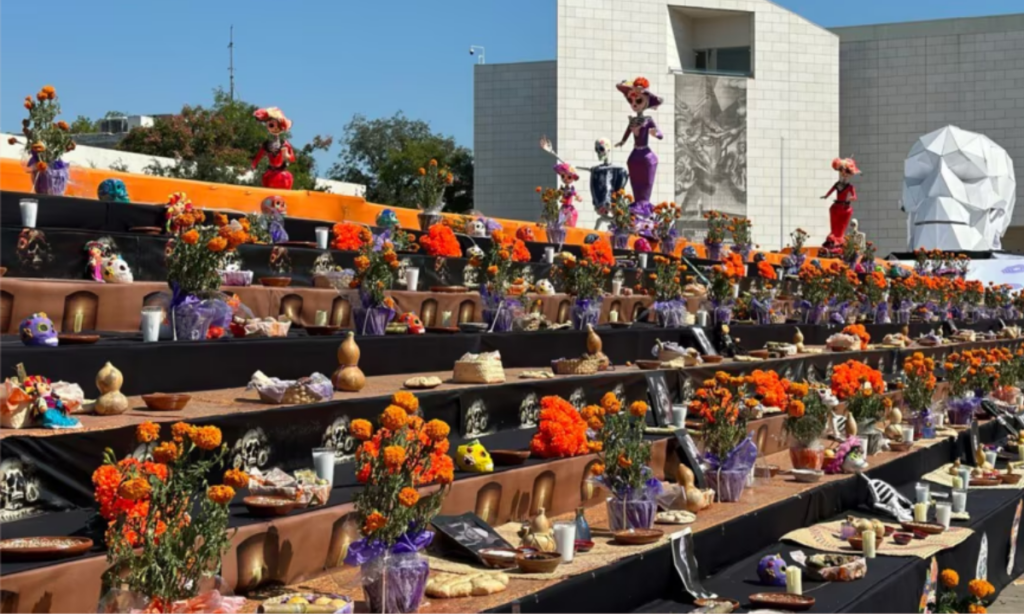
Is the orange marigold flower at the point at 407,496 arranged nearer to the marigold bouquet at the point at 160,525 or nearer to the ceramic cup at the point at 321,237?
the marigold bouquet at the point at 160,525

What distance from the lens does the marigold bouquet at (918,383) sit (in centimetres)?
992

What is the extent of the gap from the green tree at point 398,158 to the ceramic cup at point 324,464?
37.6m

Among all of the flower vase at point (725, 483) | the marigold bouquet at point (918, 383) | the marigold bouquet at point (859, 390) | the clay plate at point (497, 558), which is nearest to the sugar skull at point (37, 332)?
the clay plate at point (497, 558)

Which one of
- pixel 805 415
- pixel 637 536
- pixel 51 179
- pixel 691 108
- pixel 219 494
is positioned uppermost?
pixel 691 108

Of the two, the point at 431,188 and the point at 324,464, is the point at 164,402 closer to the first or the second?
the point at 324,464

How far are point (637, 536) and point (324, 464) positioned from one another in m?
1.44

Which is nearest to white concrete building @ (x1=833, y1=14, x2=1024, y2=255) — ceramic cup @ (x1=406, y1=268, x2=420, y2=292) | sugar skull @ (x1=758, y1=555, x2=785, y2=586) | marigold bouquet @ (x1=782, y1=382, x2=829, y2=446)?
marigold bouquet @ (x1=782, y1=382, x2=829, y2=446)

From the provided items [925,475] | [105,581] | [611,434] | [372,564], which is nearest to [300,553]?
[372,564]

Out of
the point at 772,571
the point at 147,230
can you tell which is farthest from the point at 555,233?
the point at 772,571

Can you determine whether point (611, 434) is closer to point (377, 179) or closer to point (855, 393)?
point (855, 393)

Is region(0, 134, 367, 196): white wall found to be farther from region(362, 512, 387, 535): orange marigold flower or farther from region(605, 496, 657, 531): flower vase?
region(362, 512, 387, 535): orange marigold flower

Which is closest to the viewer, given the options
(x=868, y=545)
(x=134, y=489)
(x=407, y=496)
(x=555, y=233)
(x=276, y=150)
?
(x=134, y=489)

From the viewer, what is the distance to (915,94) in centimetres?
3981

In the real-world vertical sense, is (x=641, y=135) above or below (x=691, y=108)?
below
